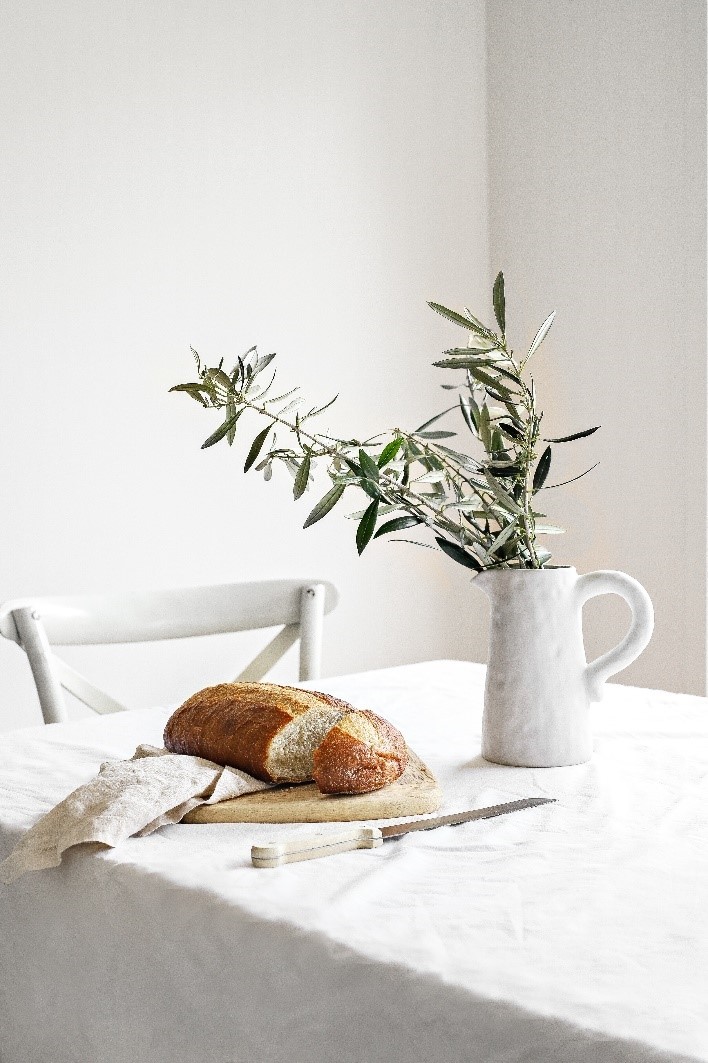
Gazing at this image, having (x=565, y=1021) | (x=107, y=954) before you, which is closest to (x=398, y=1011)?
(x=565, y=1021)

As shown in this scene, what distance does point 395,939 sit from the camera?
1.92ft

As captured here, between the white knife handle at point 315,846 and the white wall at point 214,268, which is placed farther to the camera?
the white wall at point 214,268

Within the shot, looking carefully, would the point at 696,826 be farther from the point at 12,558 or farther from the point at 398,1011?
the point at 12,558

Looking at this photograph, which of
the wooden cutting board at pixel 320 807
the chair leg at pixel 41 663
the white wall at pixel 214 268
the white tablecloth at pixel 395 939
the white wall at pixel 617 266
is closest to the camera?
the white tablecloth at pixel 395 939

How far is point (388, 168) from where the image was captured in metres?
3.00

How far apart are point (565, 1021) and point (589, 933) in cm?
11

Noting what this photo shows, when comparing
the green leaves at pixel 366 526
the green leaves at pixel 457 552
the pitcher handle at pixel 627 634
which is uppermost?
the green leaves at pixel 366 526

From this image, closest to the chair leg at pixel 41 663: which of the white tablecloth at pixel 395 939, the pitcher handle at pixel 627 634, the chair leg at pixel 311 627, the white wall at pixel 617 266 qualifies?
the chair leg at pixel 311 627

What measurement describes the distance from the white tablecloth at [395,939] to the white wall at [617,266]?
6.16 ft

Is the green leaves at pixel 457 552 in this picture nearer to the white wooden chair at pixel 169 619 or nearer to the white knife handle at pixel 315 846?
the white knife handle at pixel 315 846

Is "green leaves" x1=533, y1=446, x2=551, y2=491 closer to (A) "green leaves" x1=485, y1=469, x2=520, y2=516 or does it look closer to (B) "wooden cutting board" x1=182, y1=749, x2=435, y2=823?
(A) "green leaves" x1=485, y1=469, x2=520, y2=516

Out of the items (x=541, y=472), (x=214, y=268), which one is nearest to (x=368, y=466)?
(x=541, y=472)

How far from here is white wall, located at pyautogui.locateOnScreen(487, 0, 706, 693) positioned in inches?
106

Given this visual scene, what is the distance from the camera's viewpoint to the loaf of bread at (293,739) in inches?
32.6
